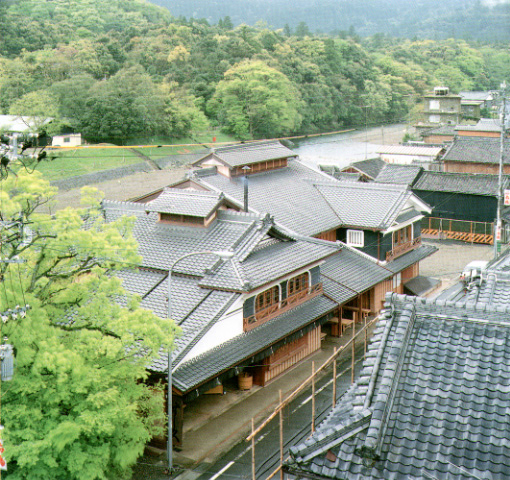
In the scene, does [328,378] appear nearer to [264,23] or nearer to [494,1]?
[264,23]

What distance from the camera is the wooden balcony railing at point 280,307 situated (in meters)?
23.5

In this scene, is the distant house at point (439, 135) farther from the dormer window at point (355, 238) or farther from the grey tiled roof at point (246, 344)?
the grey tiled roof at point (246, 344)

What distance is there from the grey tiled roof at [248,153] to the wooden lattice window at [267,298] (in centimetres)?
1173

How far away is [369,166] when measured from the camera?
→ 199 ft

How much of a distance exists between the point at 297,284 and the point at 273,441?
25.8ft

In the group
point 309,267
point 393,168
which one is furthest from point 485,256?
point 309,267

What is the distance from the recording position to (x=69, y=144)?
4428 cm

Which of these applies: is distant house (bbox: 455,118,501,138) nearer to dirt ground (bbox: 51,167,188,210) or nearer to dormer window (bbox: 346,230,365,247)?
dirt ground (bbox: 51,167,188,210)

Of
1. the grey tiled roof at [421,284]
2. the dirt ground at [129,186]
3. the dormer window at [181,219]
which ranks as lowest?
the grey tiled roof at [421,284]

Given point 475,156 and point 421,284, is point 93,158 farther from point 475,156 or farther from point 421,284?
point 475,156

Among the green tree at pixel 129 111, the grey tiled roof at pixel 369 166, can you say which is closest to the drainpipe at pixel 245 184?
the green tree at pixel 129 111

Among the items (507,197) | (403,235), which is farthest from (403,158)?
(403,235)

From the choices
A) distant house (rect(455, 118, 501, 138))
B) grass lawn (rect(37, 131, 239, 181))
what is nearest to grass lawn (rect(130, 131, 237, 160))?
grass lawn (rect(37, 131, 239, 181))

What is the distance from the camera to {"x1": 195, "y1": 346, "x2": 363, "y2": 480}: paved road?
18.5m
